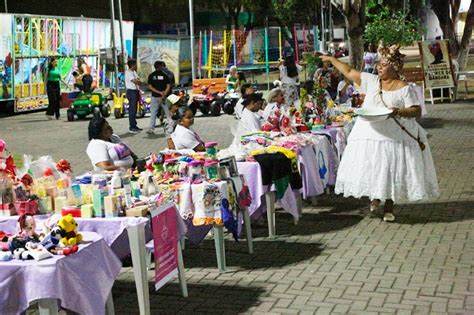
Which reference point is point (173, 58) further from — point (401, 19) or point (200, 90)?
point (401, 19)

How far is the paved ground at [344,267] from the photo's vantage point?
729 cm

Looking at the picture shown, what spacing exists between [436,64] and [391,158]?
52.0 ft

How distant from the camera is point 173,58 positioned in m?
36.8

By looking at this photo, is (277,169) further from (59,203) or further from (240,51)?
(240,51)

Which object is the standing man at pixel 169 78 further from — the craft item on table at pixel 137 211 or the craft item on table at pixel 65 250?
the craft item on table at pixel 65 250

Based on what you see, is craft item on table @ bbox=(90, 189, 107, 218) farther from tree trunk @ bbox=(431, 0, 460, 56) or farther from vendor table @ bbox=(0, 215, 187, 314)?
tree trunk @ bbox=(431, 0, 460, 56)

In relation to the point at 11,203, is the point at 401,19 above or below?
above

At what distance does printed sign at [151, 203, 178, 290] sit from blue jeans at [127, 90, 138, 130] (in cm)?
1448

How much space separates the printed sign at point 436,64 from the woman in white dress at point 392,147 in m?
15.4

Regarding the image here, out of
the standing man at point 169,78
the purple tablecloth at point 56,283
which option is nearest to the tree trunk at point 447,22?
the standing man at point 169,78

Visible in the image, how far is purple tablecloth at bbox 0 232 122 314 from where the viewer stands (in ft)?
18.1

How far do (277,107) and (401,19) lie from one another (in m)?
15.5

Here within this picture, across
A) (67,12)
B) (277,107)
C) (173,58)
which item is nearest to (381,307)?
(277,107)

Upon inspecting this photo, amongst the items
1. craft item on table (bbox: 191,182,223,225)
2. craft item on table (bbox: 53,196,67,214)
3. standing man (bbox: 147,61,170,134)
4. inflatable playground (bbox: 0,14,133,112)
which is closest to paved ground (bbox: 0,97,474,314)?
craft item on table (bbox: 191,182,223,225)
